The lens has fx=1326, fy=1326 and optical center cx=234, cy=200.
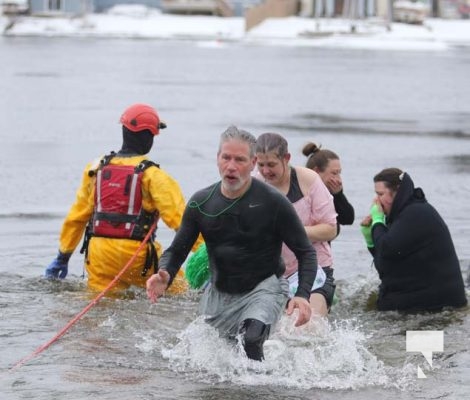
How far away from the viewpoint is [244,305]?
7617 mm

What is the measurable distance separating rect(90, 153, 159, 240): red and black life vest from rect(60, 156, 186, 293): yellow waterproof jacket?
5cm

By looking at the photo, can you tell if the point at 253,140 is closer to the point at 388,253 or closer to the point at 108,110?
the point at 388,253

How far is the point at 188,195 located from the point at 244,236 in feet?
27.9

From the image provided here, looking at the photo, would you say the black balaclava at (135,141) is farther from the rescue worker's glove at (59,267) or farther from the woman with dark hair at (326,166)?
the woman with dark hair at (326,166)

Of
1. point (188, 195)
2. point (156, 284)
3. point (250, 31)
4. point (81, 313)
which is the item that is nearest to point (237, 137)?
point (156, 284)

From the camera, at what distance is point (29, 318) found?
31.7ft

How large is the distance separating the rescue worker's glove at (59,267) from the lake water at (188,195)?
0.14 metres

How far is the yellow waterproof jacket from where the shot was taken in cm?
936

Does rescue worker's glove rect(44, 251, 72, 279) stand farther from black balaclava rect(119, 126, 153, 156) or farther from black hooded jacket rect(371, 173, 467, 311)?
black hooded jacket rect(371, 173, 467, 311)

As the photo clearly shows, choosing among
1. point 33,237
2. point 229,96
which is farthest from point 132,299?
point 229,96

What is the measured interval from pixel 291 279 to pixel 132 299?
4.89 ft

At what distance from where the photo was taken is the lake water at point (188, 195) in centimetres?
796

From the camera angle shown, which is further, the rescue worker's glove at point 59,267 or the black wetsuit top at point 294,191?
the rescue worker's glove at point 59,267

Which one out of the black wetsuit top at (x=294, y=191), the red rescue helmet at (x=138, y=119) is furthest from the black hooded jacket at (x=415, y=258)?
the red rescue helmet at (x=138, y=119)
